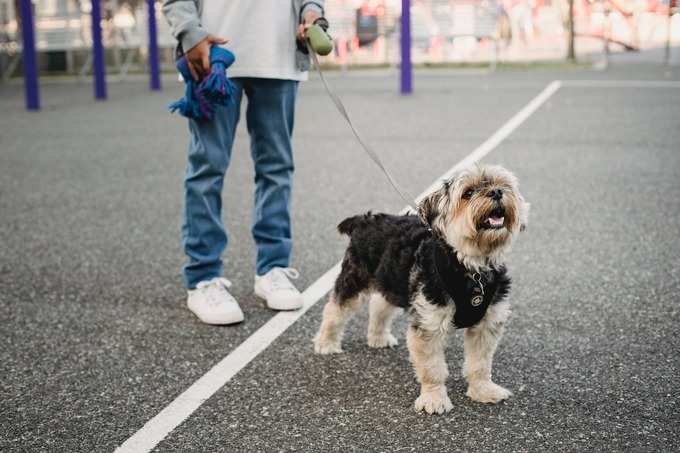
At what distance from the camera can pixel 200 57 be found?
4133 mm

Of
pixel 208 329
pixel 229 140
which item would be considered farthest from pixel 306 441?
pixel 229 140

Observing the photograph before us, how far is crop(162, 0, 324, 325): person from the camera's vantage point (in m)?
4.38

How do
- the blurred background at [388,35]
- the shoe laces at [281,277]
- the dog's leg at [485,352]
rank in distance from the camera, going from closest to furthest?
1. the dog's leg at [485,352]
2. the shoe laces at [281,277]
3. the blurred background at [388,35]

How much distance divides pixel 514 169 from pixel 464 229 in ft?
16.6

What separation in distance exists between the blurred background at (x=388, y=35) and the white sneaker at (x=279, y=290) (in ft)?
55.5

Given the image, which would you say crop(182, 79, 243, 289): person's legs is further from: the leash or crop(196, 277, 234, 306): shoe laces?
the leash

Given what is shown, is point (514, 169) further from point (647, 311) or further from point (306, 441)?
point (306, 441)

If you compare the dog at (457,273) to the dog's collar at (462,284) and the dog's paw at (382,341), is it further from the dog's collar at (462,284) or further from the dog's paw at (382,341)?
the dog's paw at (382,341)

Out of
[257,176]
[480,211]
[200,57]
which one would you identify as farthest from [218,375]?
[200,57]

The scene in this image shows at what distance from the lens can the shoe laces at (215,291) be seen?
14.5 ft

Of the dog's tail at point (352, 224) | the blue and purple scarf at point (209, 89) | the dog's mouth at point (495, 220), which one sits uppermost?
the blue and purple scarf at point (209, 89)

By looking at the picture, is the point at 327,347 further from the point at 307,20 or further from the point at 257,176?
the point at 307,20

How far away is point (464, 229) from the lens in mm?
3254

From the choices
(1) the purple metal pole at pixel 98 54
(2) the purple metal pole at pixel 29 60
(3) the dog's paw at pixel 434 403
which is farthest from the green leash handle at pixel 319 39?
(1) the purple metal pole at pixel 98 54
